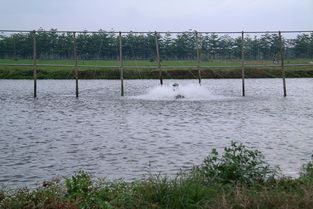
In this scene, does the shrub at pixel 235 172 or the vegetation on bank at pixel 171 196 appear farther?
the shrub at pixel 235 172

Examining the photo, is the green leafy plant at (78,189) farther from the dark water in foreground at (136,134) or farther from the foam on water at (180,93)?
the foam on water at (180,93)

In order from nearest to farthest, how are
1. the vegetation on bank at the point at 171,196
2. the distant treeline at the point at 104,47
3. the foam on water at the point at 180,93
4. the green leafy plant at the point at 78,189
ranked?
the vegetation on bank at the point at 171,196 → the green leafy plant at the point at 78,189 → the foam on water at the point at 180,93 → the distant treeline at the point at 104,47

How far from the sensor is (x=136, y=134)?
552 inches

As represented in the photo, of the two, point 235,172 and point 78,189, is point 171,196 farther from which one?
point 235,172

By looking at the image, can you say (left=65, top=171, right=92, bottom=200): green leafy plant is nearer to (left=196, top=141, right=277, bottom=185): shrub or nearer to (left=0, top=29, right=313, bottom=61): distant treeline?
(left=196, top=141, right=277, bottom=185): shrub

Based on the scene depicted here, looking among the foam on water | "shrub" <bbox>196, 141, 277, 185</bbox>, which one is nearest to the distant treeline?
the foam on water

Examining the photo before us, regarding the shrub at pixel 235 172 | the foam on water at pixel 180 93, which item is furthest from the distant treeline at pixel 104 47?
the shrub at pixel 235 172

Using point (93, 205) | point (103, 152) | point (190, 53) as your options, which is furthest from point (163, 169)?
point (190, 53)

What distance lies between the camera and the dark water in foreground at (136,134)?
9821 millimetres

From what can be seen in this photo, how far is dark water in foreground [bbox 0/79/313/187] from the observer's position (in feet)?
32.2

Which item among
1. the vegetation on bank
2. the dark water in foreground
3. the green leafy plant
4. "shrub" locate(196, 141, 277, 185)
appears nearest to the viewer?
the vegetation on bank

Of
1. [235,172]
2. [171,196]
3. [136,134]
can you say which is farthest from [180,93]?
[171,196]

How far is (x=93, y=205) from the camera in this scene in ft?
20.9

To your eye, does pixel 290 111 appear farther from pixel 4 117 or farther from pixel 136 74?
pixel 136 74
